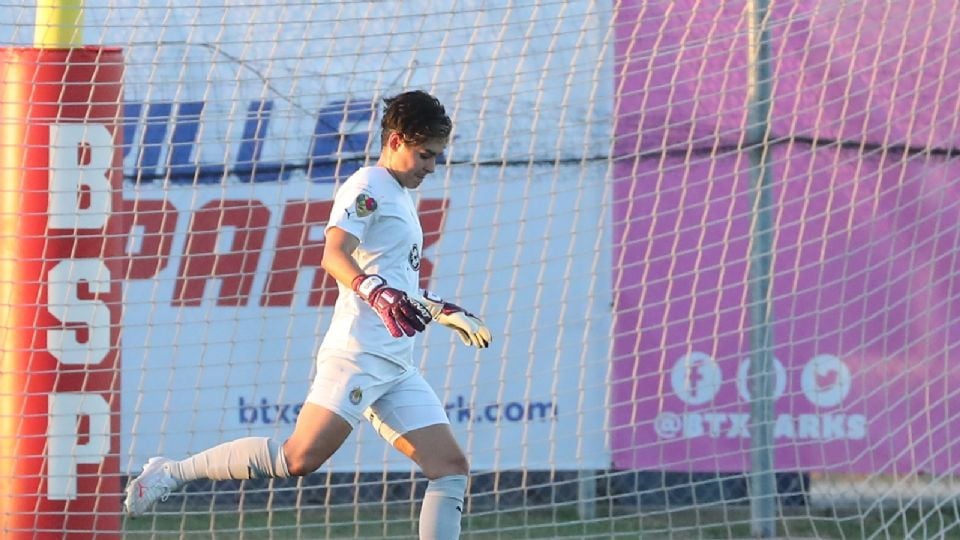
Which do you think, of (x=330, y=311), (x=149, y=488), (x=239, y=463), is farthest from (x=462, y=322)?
(x=330, y=311)

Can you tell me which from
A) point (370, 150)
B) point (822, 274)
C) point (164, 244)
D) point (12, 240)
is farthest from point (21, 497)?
point (822, 274)

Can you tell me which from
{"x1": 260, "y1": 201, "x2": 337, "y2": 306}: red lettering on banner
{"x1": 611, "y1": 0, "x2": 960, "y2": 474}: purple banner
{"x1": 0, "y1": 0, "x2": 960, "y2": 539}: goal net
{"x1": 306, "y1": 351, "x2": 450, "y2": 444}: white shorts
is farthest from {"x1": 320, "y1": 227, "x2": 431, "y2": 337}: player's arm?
{"x1": 260, "y1": 201, "x2": 337, "y2": 306}: red lettering on banner

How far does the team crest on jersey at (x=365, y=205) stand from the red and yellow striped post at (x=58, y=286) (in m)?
1.78

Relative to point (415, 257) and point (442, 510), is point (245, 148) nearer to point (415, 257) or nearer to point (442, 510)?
point (415, 257)

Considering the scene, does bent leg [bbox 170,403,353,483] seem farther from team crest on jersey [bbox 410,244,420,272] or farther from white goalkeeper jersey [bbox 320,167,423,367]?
team crest on jersey [bbox 410,244,420,272]

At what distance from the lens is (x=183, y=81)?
6.34m

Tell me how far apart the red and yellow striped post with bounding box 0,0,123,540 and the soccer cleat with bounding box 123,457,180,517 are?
3.79 ft

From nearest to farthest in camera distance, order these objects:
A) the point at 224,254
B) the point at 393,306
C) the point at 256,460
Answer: the point at 393,306, the point at 256,460, the point at 224,254

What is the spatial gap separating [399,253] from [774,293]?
8.88 feet

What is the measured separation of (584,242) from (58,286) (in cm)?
225

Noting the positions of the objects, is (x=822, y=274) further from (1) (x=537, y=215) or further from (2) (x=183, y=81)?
(2) (x=183, y=81)

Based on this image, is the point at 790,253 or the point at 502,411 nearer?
the point at 790,253

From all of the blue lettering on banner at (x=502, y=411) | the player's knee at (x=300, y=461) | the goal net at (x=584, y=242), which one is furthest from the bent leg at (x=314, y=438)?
the blue lettering on banner at (x=502, y=411)

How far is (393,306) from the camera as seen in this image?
414 cm
